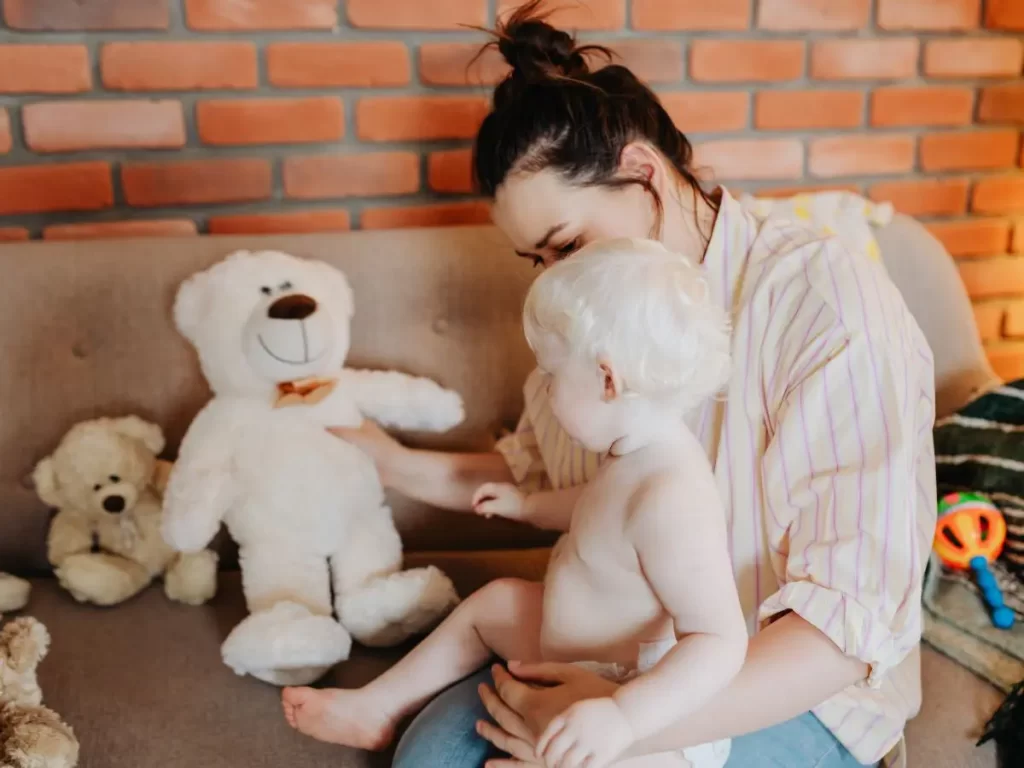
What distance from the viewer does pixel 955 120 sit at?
1.84 metres

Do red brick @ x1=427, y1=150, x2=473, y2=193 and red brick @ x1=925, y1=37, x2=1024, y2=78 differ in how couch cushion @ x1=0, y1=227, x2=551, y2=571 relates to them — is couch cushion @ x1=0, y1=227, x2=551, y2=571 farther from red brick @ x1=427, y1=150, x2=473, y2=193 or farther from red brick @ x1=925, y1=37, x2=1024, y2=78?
red brick @ x1=925, y1=37, x2=1024, y2=78

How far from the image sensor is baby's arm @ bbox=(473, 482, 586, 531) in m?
1.16

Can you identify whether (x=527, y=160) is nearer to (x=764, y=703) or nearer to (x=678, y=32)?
(x=764, y=703)

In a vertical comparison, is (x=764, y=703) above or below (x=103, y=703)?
above

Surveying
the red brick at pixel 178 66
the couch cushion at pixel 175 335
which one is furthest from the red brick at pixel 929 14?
the red brick at pixel 178 66

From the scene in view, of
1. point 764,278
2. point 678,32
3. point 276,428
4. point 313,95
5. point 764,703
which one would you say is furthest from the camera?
point 678,32

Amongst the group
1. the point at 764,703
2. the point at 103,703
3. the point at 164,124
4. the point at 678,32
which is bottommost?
the point at 103,703

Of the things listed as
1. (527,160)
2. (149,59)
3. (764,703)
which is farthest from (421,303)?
(764,703)

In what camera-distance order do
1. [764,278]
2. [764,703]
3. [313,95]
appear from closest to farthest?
[764,703] < [764,278] < [313,95]

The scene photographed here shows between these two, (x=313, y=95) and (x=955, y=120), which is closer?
(x=313, y=95)

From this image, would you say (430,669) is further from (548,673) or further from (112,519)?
(112,519)

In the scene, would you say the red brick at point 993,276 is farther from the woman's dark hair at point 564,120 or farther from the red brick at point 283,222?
the red brick at point 283,222

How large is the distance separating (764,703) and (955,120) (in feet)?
4.56

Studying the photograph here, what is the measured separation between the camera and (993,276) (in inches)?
76.7
